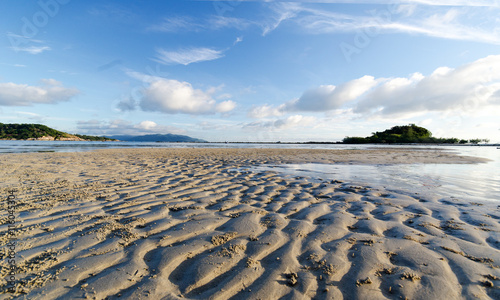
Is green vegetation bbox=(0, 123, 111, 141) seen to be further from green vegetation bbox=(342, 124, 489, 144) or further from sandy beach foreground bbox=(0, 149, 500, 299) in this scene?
green vegetation bbox=(342, 124, 489, 144)

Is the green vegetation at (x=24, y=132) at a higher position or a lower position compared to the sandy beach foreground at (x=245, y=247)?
higher

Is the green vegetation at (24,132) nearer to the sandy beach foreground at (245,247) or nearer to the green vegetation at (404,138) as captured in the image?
the sandy beach foreground at (245,247)

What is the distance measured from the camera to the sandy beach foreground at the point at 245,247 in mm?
2219

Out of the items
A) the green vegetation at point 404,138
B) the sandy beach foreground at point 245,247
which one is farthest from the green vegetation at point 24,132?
the green vegetation at point 404,138

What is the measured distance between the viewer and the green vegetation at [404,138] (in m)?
88.8

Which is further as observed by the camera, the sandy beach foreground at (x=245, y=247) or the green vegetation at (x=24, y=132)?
the green vegetation at (x=24, y=132)

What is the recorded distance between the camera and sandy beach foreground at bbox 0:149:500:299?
7.28 ft

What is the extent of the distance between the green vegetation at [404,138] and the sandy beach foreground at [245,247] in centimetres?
10132

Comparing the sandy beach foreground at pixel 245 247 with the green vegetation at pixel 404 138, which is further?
the green vegetation at pixel 404 138

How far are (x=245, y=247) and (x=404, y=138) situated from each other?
106112 mm

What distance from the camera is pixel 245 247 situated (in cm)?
303

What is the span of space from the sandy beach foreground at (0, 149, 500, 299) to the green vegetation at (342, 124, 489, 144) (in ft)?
332

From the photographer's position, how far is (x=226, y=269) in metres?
2.53

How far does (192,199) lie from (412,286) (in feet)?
14.4
